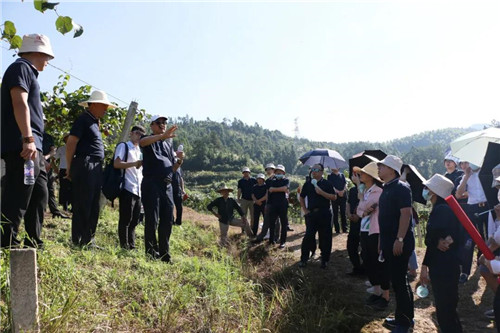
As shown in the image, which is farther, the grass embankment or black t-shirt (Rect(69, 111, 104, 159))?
black t-shirt (Rect(69, 111, 104, 159))

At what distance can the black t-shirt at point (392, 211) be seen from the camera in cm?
408

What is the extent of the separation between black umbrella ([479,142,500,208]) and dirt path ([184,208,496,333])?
1350 mm

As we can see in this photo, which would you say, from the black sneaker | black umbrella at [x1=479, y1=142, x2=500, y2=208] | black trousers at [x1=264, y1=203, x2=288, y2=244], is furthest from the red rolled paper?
black trousers at [x1=264, y1=203, x2=288, y2=244]

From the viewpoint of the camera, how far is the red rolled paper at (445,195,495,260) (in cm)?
335

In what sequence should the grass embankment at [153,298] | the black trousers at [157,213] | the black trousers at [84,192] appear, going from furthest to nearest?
the black trousers at [157,213] < the black trousers at [84,192] < the grass embankment at [153,298]

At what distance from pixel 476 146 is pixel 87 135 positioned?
17.3ft

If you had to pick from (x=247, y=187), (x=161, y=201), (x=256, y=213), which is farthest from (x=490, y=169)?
(x=247, y=187)

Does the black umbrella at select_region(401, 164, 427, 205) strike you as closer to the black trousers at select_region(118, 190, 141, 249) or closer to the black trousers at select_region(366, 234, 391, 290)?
the black trousers at select_region(366, 234, 391, 290)

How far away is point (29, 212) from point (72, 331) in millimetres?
1560

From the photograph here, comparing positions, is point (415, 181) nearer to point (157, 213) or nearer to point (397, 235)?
point (397, 235)

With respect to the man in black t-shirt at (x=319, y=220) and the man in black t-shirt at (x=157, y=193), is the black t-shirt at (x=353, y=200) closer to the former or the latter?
the man in black t-shirt at (x=319, y=220)

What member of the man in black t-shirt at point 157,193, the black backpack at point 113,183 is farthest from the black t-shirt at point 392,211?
the black backpack at point 113,183

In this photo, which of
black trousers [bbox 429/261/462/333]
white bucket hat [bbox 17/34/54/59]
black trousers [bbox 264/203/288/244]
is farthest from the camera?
black trousers [bbox 264/203/288/244]

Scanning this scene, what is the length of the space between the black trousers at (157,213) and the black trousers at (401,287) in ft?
8.48
